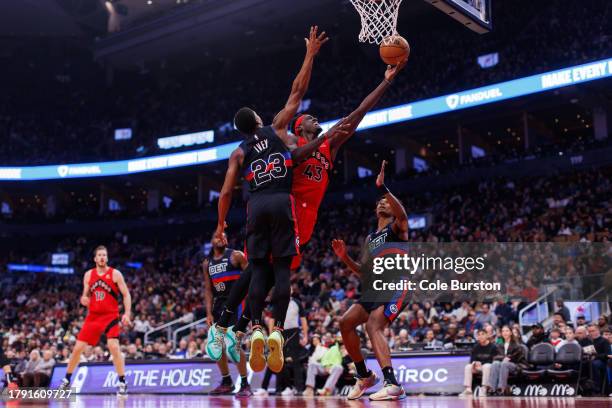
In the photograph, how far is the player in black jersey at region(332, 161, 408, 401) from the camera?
24.1 ft

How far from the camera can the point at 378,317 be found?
296 inches

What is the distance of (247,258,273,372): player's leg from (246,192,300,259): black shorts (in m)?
0.10

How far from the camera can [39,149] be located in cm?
3803

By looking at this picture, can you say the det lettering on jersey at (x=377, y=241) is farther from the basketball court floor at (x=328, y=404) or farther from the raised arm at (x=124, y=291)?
the raised arm at (x=124, y=291)

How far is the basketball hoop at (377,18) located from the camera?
9352mm

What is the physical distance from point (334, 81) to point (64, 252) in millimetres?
15797

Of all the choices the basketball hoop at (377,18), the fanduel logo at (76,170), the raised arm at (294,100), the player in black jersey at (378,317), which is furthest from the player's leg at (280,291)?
the fanduel logo at (76,170)

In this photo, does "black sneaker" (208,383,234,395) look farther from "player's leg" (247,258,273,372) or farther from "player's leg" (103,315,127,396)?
"player's leg" (247,258,273,372)

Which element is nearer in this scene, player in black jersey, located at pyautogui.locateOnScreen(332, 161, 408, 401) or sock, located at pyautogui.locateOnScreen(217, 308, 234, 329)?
sock, located at pyautogui.locateOnScreen(217, 308, 234, 329)

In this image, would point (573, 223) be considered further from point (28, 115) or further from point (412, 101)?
point (28, 115)

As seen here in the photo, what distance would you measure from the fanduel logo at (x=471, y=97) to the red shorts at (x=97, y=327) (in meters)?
18.5

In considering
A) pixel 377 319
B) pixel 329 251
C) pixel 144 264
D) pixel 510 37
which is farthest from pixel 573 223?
pixel 144 264

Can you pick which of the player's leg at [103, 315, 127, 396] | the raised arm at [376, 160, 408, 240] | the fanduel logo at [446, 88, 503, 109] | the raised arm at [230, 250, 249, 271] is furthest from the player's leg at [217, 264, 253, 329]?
the fanduel logo at [446, 88, 503, 109]

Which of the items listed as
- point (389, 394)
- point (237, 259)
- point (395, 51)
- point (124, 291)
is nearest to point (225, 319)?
point (389, 394)
